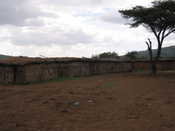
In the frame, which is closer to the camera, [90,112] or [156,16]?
[90,112]

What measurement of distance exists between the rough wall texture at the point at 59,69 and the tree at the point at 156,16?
219 inches

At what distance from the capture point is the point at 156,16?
909 inches

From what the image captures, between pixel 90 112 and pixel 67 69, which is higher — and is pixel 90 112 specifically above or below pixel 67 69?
below

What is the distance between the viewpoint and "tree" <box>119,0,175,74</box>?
74.6ft

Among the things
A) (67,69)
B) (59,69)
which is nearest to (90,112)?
(59,69)

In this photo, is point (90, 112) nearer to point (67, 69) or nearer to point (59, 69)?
point (59, 69)

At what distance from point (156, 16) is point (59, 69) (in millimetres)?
9113

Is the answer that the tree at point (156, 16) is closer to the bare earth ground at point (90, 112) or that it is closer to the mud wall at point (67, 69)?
the mud wall at point (67, 69)

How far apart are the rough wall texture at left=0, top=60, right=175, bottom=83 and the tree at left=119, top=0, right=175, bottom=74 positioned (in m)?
5.55

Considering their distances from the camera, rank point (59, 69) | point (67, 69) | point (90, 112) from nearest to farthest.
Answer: point (90, 112) → point (59, 69) → point (67, 69)

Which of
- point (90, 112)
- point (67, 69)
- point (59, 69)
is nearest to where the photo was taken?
point (90, 112)

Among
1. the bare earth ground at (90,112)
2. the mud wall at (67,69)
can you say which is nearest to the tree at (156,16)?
the mud wall at (67,69)

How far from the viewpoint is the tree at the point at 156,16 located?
2273 cm

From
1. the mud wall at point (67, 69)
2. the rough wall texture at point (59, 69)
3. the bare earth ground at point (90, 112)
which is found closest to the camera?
the bare earth ground at point (90, 112)
